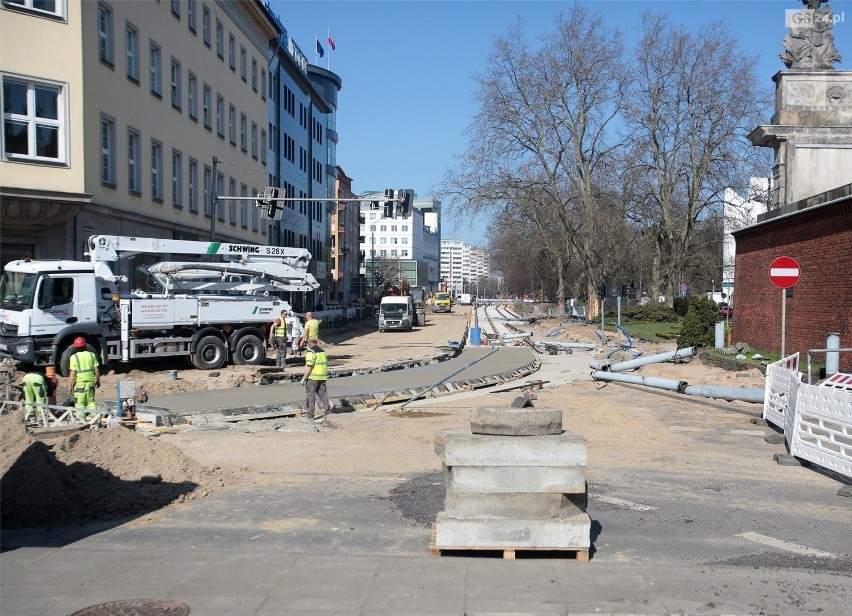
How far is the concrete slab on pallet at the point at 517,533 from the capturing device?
645cm

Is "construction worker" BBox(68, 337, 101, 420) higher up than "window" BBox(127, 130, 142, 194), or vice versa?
"window" BBox(127, 130, 142, 194)

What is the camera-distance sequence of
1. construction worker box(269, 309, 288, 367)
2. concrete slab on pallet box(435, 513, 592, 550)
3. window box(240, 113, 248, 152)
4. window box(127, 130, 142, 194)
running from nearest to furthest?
concrete slab on pallet box(435, 513, 592, 550), construction worker box(269, 309, 288, 367), window box(127, 130, 142, 194), window box(240, 113, 248, 152)

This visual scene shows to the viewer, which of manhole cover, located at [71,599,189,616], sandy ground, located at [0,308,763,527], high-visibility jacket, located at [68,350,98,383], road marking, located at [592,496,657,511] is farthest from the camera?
high-visibility jacket, located at [68,350,98,383]

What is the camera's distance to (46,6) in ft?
77.3

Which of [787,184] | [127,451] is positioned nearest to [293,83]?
[787,184]

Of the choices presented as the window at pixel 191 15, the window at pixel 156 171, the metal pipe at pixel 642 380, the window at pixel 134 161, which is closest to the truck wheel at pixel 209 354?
the window at pixel 134 161

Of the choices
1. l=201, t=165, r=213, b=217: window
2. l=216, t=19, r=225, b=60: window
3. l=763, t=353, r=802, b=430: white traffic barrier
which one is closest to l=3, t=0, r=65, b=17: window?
l=201, t=165, r=213, b=217: window

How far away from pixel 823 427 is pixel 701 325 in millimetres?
18662

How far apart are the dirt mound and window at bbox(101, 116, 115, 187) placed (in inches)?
713

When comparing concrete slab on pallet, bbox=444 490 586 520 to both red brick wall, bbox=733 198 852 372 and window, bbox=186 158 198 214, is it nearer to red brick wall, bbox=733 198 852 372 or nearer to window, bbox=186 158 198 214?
red brick wall, bbox=733 198 852 372

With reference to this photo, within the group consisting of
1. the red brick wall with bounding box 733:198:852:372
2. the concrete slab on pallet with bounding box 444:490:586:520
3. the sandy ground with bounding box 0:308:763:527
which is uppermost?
the red brick wall with bounding box 733:198:852:372

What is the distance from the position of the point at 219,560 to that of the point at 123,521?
1.95m

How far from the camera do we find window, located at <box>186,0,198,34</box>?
3512cm

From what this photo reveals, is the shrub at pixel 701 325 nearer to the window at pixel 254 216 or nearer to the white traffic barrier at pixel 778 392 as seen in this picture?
the white traffic barrier at pixel 778 392
